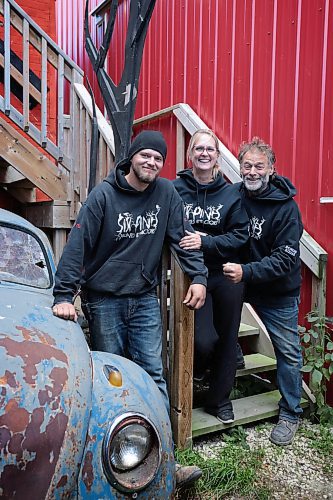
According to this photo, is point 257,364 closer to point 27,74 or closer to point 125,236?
point 125,236

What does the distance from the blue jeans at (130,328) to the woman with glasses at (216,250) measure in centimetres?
53

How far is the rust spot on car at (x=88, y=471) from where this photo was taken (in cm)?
165

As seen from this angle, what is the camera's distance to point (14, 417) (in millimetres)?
1551

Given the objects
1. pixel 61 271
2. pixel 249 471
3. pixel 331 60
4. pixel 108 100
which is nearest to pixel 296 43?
pixel 331 60

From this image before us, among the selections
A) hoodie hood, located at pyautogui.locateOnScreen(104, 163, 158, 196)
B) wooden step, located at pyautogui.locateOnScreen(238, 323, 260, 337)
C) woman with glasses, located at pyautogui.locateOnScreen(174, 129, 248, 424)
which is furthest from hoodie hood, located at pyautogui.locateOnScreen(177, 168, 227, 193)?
wooden step, located at pyautogui.locateOnScreen(238, 323, 260, 337)

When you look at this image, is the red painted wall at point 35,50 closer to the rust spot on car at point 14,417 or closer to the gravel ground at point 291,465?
the gravel ground at point 291,465

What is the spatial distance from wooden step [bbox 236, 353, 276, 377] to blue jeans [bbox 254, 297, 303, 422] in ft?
1.34

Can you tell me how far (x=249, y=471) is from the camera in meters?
2.91

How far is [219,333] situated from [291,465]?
3.19 feet

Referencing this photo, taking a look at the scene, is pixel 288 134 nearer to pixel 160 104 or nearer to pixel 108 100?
pixel 108 100

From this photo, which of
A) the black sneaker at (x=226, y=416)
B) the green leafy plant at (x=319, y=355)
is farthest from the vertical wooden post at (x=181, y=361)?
the green leafy plant at (x=319, y=355)

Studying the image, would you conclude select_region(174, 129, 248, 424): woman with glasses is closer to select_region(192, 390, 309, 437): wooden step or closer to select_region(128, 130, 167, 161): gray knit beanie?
select_region(192, 390, 309, 437): wooden step

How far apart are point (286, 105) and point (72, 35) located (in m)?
6.53

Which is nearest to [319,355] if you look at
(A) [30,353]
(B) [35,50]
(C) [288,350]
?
(C) [288,350]
